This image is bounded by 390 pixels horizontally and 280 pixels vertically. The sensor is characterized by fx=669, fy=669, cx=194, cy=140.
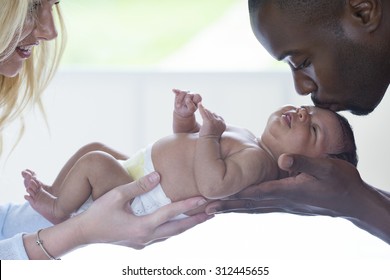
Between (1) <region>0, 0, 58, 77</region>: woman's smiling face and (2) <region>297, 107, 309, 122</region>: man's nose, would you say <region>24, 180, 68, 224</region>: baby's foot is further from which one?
(2) <region>297, 107, 309, 122</region>: man's nose

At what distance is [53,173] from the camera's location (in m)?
1.54

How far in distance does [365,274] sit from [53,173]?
78 cm

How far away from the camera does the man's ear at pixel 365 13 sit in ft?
2.88

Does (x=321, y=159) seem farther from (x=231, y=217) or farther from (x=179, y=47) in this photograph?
(x=179, y=47)

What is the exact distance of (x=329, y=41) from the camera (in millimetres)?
897

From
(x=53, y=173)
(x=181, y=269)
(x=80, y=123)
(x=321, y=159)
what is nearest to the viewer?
(x=321, y=159)

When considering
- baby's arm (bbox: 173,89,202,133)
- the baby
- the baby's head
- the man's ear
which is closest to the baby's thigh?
the baby

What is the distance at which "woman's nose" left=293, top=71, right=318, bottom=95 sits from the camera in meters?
0.92

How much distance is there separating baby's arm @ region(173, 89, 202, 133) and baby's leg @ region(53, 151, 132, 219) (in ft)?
0.37

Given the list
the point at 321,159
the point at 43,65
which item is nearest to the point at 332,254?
the point at 321,159

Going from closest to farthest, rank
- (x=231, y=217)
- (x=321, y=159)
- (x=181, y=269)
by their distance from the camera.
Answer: (x=321, y=159) → (x=181, y=269) → (x=231, y=217)

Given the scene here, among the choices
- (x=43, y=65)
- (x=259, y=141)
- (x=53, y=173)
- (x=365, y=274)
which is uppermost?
(x=43, y=65)

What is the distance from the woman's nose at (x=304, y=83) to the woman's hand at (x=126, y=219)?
0.24m

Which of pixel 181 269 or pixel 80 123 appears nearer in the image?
pixel 181 269
